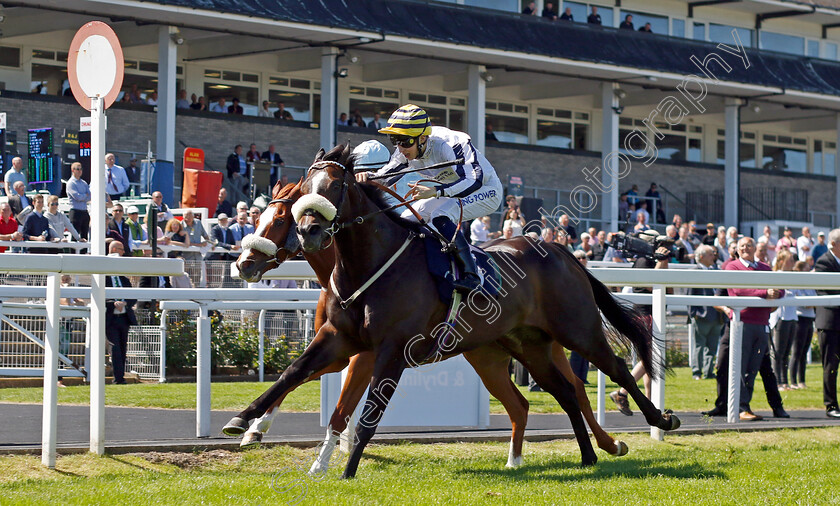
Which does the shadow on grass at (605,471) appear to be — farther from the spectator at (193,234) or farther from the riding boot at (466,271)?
the spectator at (193,234)

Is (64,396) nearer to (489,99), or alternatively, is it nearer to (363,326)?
(363,326)

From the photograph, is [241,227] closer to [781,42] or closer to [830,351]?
[830,351]

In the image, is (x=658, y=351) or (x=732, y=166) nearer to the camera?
(x=658, y=351)

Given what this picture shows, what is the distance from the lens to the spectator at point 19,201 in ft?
42.1

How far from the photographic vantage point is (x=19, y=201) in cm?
1334

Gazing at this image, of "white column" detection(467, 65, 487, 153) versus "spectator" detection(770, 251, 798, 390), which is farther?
"white column" detection(467, 65, 487, 153)

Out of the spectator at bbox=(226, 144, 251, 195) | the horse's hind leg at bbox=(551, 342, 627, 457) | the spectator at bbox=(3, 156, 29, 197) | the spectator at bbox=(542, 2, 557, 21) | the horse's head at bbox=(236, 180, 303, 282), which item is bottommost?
the horse's hind leg at bbox=(551, 342, 627, 457)

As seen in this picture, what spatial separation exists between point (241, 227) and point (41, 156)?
2956 millimetres

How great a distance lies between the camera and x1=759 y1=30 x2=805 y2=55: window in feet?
105

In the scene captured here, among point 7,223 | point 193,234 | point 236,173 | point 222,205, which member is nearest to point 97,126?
point 7,223

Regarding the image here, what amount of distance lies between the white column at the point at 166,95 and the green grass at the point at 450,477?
44.1 feet

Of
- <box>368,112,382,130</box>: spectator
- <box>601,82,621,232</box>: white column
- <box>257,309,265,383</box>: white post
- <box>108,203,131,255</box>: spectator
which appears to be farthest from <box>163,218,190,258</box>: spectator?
<box>601,82,621,232</box>: white column

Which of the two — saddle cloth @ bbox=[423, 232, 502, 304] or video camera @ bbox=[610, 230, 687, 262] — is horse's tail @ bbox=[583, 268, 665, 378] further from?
video camera @ bbox=[610, 230, 687, 262]

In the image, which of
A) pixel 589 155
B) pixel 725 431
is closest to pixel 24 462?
pixel 725 431
